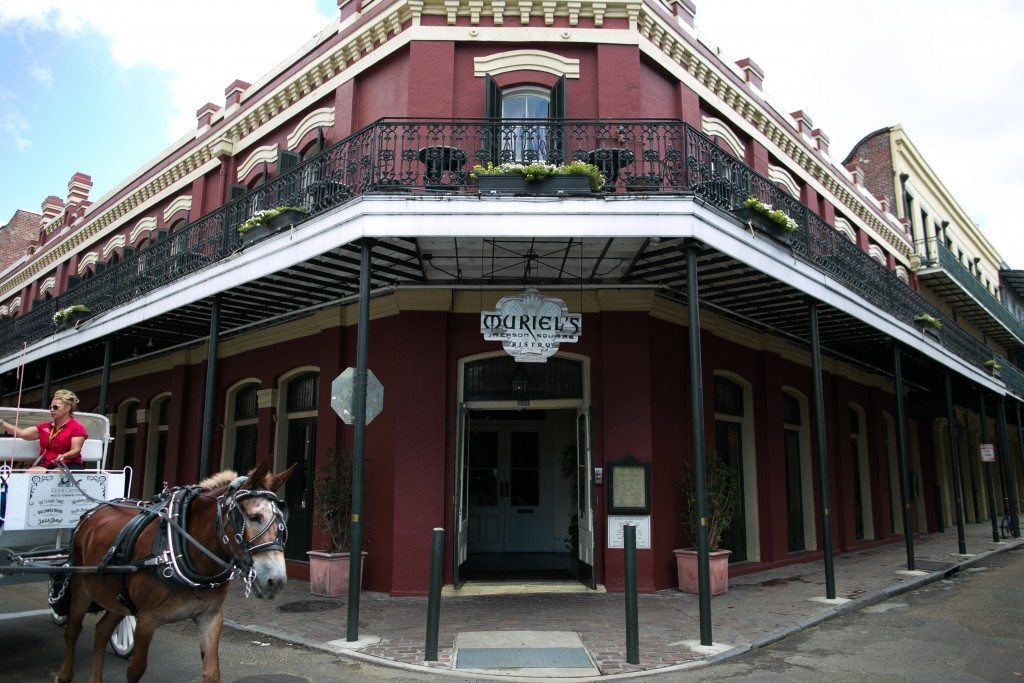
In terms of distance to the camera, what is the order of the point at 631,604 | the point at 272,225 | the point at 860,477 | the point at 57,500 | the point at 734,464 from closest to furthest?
1. the point at 57,500
2. the point at 631,604
3. the point at 272,225
4. the point at 734,464
5. the point at 860,477

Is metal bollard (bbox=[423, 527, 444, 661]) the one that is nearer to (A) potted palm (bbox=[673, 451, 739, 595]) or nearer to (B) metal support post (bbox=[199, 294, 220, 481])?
(B) metal support post (bbox=[199, 294, 220, 481])

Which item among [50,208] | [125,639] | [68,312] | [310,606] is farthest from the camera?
[50,208]

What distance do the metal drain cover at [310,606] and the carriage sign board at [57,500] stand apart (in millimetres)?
3231

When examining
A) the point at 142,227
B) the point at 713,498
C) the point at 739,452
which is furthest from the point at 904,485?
the point at 142,227

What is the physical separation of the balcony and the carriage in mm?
23755

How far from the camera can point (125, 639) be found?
6.28 metres

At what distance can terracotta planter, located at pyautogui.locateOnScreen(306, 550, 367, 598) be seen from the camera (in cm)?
959

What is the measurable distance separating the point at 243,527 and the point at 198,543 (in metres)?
0.40

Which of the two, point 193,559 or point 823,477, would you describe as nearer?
point 193,559

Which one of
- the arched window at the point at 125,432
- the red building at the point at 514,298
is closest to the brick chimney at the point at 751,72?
the red building at the point at 514,298

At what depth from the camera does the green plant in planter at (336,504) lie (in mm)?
9938

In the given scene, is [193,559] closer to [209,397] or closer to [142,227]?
[209,397]

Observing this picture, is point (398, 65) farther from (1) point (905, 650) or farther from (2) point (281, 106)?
(1) point (905, 650)

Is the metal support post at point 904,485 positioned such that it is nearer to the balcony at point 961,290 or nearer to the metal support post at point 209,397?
the metal support post at point 209,397
